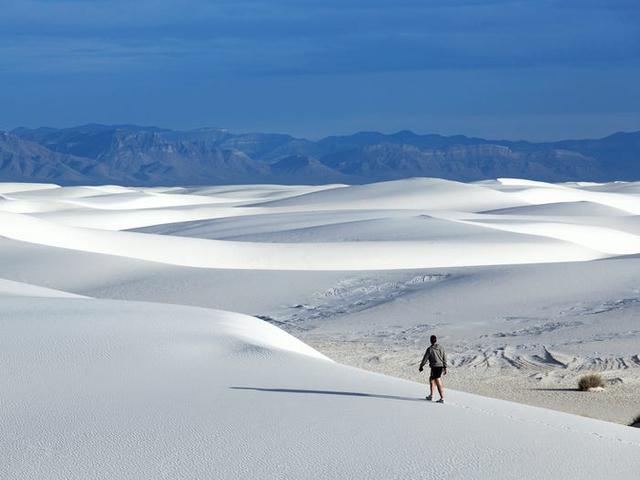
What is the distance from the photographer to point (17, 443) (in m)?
9.34

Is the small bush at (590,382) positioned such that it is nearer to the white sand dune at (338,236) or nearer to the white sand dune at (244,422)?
the white sand dune at (244,422)


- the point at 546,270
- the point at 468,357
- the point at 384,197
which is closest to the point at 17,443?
the point at 468,357

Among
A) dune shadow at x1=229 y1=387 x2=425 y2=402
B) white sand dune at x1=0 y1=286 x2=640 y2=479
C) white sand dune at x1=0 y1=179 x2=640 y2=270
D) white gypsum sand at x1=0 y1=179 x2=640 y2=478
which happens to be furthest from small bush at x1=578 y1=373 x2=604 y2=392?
white sand dune at x1=0 y1=179 x2=640 y2=270

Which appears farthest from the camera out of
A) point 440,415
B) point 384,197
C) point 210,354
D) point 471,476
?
point 384,197

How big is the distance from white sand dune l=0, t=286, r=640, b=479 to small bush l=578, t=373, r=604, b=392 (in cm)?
448

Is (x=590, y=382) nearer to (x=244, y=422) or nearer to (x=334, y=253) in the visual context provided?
(x=244, y=422)

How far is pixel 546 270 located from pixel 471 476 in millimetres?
19594

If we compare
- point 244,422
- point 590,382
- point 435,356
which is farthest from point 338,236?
point 244,422

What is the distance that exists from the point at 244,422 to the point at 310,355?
5689mm

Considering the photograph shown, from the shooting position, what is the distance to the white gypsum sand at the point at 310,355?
9414mm

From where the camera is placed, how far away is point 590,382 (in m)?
17.2

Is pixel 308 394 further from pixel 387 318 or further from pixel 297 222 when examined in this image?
pixel 297 222

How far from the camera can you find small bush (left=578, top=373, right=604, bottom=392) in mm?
17172

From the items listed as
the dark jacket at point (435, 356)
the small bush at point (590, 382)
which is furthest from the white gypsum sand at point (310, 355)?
the dark jacket at point (435, 356)
